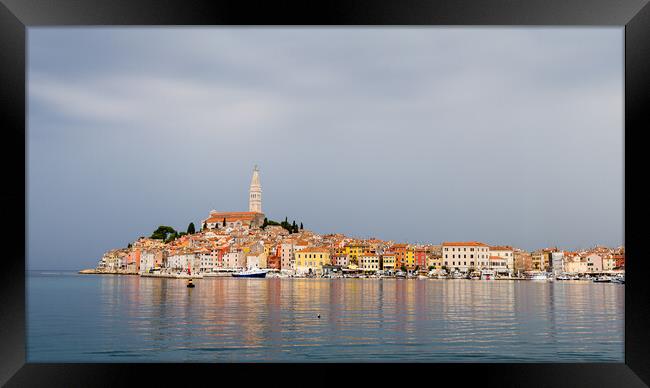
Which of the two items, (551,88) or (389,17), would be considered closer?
(389,17)

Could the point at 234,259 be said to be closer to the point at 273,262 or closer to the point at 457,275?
the point at 273,262

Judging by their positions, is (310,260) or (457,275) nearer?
(457,275)

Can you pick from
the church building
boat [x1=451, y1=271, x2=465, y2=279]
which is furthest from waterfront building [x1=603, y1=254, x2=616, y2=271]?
the church building

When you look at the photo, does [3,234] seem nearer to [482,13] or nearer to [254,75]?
[482,13]

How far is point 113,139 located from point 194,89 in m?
11.5

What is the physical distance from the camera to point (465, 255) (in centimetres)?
5356

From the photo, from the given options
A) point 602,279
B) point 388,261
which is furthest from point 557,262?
point 388,261

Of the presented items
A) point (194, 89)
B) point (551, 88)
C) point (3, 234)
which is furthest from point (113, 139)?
point (3, 234)

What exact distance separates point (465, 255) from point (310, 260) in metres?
11.5

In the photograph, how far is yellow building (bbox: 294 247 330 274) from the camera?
5275 cm

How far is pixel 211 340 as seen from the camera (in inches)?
440

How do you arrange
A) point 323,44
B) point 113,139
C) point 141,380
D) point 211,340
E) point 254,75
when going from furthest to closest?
point 254,75 → point 323,44 → point 113,139 → point 211,340 → point 141,380

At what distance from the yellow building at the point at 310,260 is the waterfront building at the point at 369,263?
2.87 metres

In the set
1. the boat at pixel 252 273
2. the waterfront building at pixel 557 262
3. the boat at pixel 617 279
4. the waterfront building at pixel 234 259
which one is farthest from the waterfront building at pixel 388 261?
the boat at pixel 617 279
